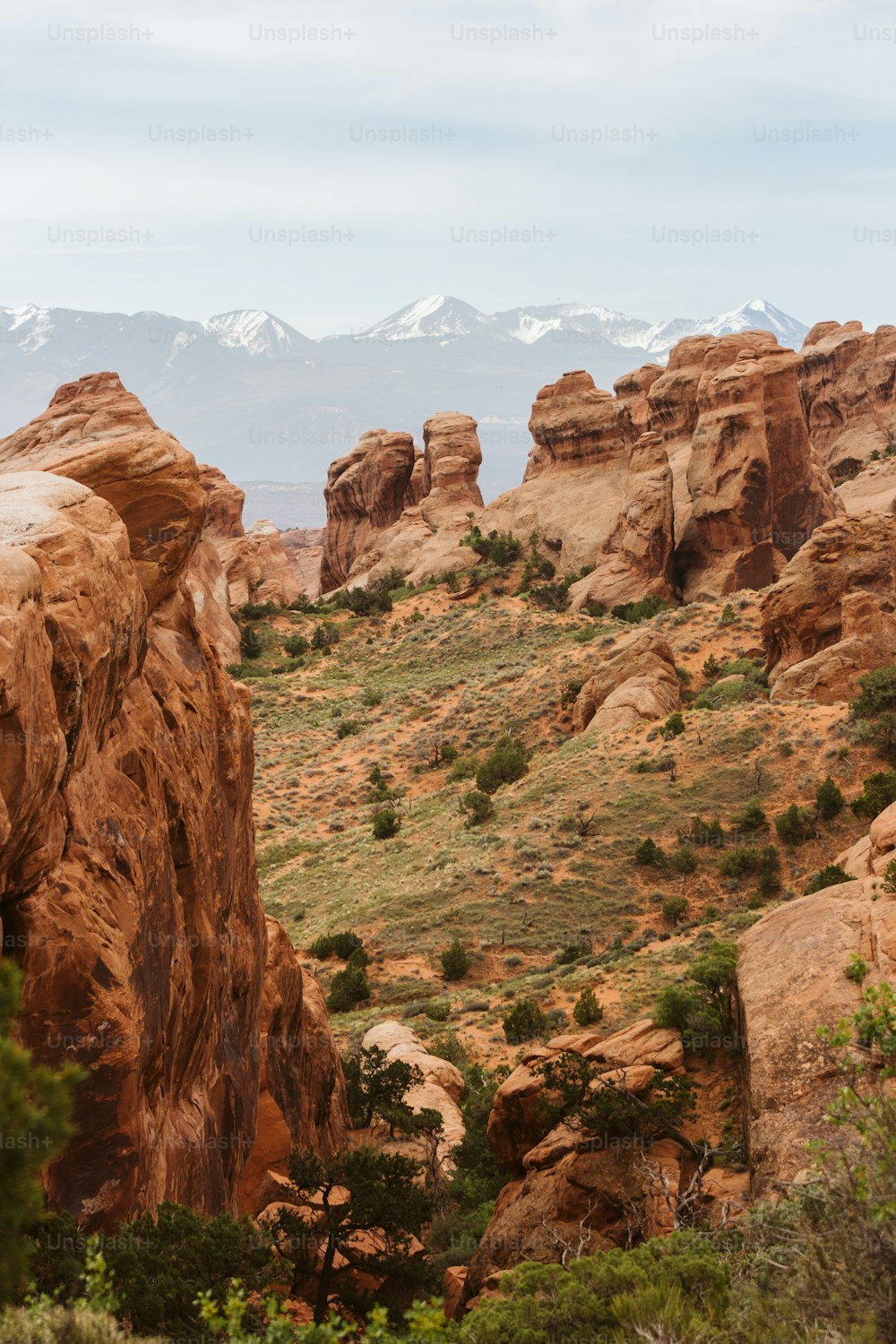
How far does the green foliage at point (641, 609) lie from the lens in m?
65.2

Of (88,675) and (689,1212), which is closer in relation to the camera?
(88,675)

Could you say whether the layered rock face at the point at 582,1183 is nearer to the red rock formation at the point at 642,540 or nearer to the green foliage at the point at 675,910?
the green foliage at the point at 675,910

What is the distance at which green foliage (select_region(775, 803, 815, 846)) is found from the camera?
3659 cm

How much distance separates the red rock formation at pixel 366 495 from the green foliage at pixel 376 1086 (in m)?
81.0

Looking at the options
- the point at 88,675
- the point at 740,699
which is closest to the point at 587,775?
the point at 740,699

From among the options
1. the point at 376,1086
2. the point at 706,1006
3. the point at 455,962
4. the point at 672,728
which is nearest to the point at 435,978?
the point at 455,962

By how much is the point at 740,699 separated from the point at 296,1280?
35.4m

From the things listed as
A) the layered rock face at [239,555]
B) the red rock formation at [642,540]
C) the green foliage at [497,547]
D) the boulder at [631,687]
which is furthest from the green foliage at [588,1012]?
the layered rock face at [239,555]

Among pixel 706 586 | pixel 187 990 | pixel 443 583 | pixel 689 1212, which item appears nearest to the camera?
pixel 187 990

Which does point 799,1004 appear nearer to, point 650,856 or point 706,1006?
point 706,1006

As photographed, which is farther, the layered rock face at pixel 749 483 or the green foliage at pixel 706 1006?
the layered rock face at pixel 749 483

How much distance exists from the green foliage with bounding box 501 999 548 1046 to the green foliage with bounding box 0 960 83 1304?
22989 mm

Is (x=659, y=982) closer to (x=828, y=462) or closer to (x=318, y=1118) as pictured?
(x=318, y=1118)

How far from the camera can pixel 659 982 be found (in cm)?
2844
